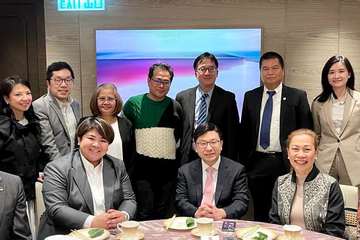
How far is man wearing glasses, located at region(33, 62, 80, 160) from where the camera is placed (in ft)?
11.5

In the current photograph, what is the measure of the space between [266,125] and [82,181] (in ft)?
5.02

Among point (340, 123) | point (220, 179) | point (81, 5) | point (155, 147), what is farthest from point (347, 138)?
point (81, 5)

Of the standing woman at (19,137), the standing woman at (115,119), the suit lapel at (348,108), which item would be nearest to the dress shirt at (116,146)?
the standing woman at (115,119)

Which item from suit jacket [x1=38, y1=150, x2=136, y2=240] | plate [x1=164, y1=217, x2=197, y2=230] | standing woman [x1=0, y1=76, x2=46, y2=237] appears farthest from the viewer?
standing woman [x1=0, y1=76, x2=46, y2=237]

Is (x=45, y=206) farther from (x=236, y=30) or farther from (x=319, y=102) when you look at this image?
(x=236, y=30)

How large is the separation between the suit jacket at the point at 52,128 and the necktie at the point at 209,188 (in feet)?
3.57

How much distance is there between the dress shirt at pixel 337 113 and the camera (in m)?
3.56

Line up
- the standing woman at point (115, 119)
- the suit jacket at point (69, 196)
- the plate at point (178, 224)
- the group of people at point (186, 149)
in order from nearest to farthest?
the plate at point (178, 224)
the suit jacket at point (69, 196)
the group of people at point (186, 149)
the standing woman at point (115, 119)

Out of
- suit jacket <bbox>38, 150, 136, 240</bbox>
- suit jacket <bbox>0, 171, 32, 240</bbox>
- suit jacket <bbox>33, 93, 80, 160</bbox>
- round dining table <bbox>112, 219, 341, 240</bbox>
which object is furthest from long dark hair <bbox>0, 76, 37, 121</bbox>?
round dining table <bbox>112, 219, 341, 240</bbox>

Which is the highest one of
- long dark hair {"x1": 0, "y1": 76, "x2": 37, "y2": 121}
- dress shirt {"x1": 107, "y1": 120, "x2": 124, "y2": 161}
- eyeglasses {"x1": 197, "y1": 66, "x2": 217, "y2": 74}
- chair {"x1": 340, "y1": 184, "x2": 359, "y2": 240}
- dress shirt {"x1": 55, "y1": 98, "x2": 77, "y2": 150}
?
eyeglasses {"x1": 197, "y1": 66, "x2": 217, "y2": 74}

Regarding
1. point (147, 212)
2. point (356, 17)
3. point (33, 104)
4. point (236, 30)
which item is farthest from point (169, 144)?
point (356, 17)

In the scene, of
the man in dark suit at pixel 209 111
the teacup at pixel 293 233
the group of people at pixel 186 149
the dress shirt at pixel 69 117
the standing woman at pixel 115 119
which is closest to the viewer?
the teacup at pixel 293 233

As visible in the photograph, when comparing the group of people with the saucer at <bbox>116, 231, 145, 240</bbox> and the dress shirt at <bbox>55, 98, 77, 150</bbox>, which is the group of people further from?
the saucer at <bbox>116, 231, 145, 240</bbox>

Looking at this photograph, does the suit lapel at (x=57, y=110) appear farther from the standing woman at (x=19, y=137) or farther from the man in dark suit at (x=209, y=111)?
the man in dark suit at (x=209, y=111)
